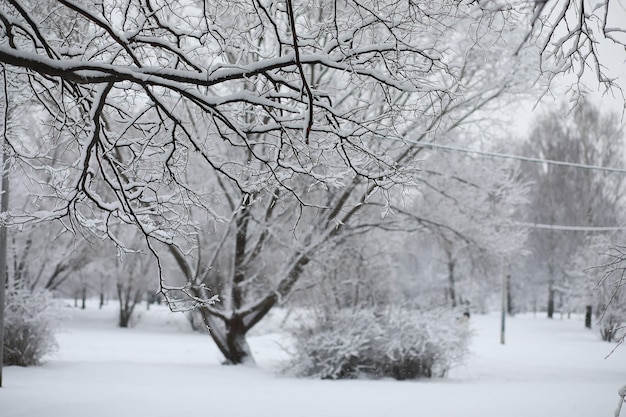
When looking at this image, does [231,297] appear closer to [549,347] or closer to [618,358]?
[618,358]

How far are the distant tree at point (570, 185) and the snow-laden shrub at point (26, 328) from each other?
70.6 feet

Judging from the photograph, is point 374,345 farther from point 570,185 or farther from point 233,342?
point 570,185

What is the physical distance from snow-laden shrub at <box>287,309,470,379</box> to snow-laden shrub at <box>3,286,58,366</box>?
500 centimetres

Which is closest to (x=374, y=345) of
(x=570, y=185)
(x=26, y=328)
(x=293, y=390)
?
(x=293, y=390)

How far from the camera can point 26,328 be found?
1128cm

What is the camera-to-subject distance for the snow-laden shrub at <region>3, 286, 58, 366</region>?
11.1 metres

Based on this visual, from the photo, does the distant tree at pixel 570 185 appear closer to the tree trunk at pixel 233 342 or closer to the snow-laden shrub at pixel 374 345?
the snow-laden shrub at pixel 374 345

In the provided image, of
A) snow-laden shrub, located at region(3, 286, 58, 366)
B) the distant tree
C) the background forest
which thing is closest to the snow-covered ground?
snow-laden shrub, located at region(3, 286, 58, 366)

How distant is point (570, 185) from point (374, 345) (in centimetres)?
2557

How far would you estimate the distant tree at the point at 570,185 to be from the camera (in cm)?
2881

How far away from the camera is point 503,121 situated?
12664mm

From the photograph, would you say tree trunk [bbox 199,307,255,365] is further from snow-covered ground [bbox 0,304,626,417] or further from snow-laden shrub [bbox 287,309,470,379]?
snow-laden shrub [bbox 287,309,470,379]

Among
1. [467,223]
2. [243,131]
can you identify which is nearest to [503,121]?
[467,223]

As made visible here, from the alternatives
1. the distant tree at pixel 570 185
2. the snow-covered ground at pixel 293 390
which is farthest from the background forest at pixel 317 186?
the distant tree at pixel 570 185
